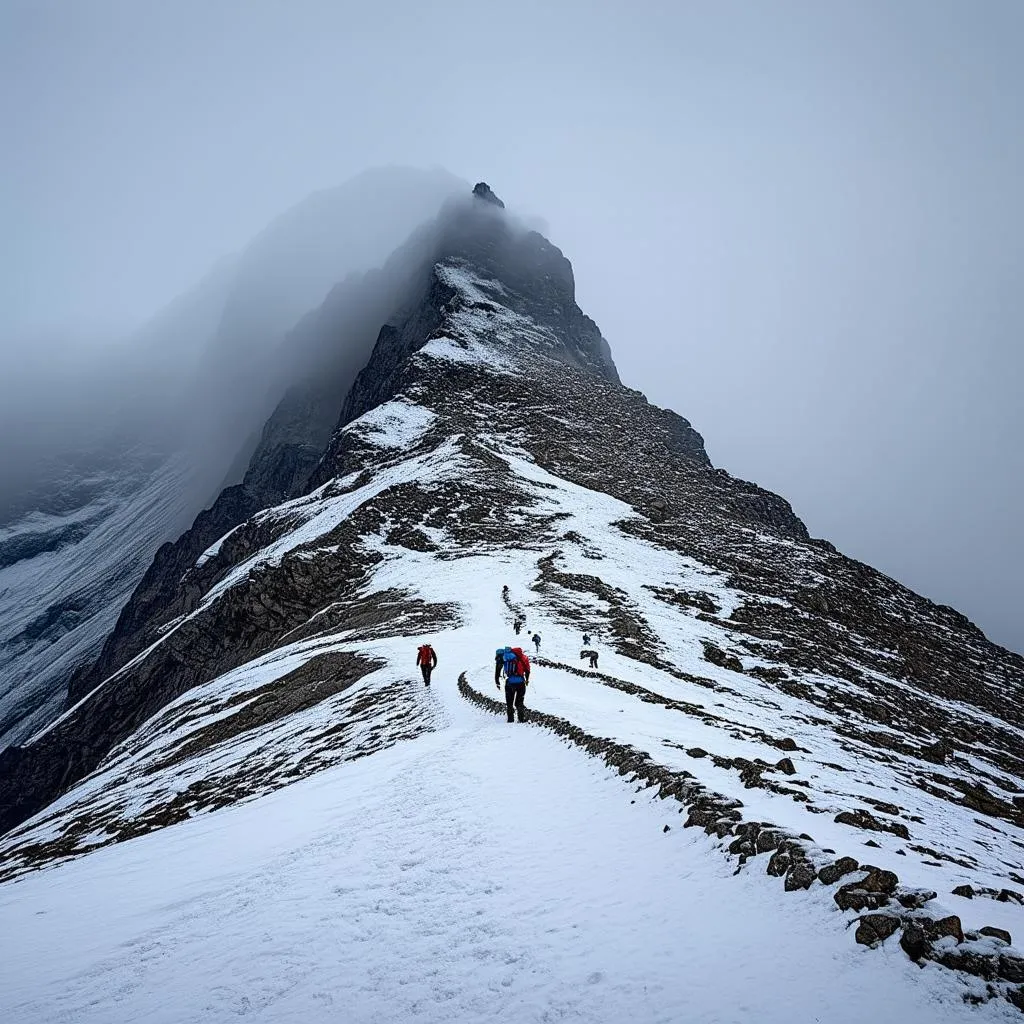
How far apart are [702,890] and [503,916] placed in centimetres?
155

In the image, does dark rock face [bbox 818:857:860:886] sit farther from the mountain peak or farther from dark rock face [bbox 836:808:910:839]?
the mountain peak

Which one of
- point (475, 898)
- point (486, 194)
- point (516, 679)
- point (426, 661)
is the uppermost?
point (486, 194)

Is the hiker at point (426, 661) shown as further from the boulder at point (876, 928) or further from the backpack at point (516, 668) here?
the boulder at point (876, 928)

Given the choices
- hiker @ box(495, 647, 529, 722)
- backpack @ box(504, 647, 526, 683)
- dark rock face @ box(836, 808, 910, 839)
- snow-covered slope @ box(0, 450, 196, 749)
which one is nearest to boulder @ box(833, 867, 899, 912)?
dark rock face @ box(836, 808, 910, 839)

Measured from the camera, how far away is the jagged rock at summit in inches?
354

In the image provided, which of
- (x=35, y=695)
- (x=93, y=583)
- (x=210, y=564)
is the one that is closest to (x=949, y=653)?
(x=210, y=564)

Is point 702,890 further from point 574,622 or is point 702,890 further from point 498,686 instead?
point 574,622

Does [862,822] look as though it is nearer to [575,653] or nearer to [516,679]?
[516,679]

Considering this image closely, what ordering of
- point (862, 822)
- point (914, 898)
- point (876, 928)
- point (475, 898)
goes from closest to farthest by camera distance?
point (876, 928) → point (914, 898) → point (475, 898) → point (862, 822)

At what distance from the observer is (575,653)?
2384 centimetres

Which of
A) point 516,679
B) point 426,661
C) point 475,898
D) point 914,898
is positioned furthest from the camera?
point 426,661

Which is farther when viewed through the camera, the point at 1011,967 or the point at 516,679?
the point at 516,679

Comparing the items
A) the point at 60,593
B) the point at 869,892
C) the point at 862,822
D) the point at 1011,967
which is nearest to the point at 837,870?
the point at 869,892

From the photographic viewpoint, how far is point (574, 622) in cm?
2958
